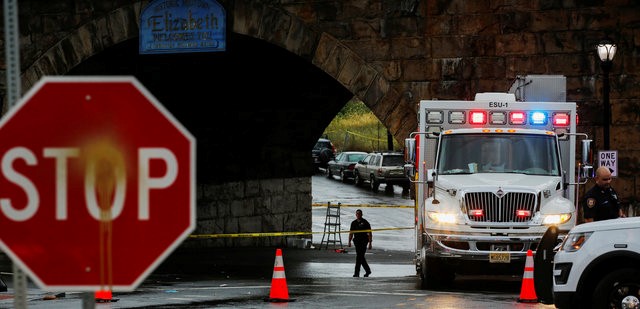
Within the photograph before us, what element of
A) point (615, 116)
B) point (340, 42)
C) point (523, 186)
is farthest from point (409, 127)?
point (523, 186)

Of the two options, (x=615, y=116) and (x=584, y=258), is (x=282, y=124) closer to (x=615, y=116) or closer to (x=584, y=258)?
(x=615, y=116)

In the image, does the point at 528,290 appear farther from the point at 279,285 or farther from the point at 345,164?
the point at 345,164

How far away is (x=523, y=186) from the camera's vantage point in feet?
58.4

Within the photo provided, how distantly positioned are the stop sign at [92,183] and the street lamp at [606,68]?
16.5 meters

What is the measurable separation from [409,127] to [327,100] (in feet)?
31.4

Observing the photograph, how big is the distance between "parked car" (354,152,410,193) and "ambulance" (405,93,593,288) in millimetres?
32550

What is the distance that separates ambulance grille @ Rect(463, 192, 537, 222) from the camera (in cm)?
1778

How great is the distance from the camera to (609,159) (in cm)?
2117

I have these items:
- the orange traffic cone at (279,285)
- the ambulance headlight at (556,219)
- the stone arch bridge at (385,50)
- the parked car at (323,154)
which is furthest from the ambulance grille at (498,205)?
the parked car at (323,154)

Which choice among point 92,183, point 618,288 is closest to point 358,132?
point 618,288

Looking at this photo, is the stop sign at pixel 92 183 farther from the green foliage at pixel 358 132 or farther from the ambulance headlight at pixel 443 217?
the green foliage at pixel 358 132

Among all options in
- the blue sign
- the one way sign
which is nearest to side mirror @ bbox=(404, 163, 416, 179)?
the one way sign

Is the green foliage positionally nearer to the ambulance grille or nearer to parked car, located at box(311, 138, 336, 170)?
parked car, located at box(311, 138, 336, 170)

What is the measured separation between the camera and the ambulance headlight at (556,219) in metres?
17.8
